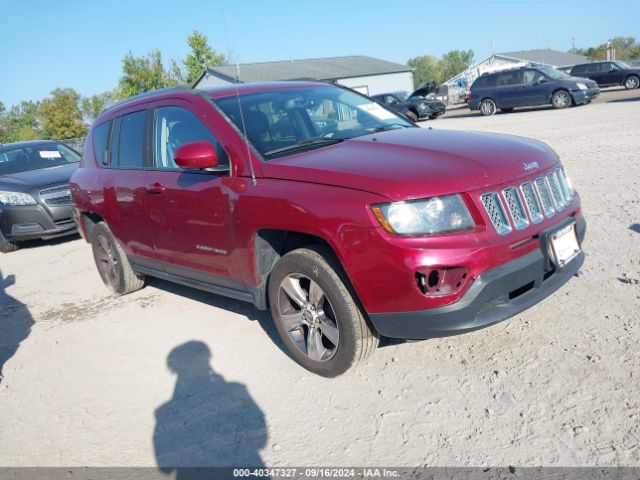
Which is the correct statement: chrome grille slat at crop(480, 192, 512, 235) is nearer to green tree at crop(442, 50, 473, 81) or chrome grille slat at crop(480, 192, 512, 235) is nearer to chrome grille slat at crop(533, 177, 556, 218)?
chrome grille slat at crop(533, 177, 556, 218)

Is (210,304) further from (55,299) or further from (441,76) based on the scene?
(441,76)

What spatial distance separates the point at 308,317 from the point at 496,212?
1.31 metres

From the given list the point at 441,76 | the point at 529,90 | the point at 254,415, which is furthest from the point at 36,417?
the point at 441,76

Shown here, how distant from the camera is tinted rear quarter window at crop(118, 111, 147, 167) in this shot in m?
4.71

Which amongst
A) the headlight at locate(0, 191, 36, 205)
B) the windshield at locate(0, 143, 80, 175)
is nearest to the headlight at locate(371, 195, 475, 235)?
the headlight at locate(0, 191, 36, 205)

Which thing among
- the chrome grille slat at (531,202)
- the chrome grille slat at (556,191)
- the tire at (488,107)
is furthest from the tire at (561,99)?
the chrome grille slat at (531,202)

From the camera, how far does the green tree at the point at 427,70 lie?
109562 mm

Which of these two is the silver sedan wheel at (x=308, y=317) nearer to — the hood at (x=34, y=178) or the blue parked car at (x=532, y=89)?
the hood at (x=34, y=178)

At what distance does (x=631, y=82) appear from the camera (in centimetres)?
2714

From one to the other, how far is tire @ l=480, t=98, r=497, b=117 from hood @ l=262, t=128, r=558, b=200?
19931 millimetres

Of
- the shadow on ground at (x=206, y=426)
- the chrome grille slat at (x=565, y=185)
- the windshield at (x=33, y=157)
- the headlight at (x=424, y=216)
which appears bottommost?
the shadow on ground at (x=206, y=426)

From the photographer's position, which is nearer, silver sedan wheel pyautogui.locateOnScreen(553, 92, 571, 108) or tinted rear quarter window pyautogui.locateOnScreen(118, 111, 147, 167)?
tinted rear quarter window pyautogui.locateOnScreen(118, 111, 147, 167)

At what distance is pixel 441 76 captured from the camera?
359 feet

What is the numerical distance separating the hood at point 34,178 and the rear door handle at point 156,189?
16.7ft
